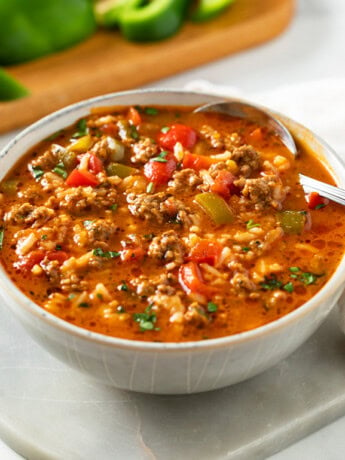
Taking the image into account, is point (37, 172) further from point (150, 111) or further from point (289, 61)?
point (289, 61)

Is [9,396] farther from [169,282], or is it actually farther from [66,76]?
[66,76]

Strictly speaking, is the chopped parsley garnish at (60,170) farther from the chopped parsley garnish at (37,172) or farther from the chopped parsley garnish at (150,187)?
the chopped parsley garnish at (150,187)

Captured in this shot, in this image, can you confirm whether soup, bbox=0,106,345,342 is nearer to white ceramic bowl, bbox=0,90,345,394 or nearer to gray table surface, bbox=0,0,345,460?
white ceramic bowl, bbox=0,90,345,394

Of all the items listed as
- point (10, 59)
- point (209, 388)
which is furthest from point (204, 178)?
point (10, 59)

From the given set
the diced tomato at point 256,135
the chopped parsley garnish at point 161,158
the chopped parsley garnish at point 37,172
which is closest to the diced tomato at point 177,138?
the chopped parsley garnish at point 161,158

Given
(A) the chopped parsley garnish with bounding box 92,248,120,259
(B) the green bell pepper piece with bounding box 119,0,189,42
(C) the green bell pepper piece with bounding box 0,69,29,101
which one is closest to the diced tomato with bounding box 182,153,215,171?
(A) the chopped parsley garnish with bounding box 92,248,120,259
